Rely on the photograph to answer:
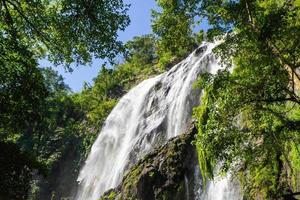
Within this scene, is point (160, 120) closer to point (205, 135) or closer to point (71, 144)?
point (205, 135)

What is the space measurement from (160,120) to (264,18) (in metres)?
17.7

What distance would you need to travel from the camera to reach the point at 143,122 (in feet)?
95.5

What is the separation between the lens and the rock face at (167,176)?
18.0m

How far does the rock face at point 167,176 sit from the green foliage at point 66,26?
7.73 metres

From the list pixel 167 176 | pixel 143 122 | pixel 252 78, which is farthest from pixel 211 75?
pixel 143 122

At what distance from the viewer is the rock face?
1805 centimetres

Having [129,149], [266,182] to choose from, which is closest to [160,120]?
[129,149]

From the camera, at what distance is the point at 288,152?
488 inches

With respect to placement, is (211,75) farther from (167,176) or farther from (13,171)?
(167,176)

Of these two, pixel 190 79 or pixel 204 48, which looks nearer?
pixel 190 79

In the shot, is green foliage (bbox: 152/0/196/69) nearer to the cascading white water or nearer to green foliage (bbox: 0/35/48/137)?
green foliage (bbox: 0/35/48/137)

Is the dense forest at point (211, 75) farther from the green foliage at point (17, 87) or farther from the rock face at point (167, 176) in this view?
the rock face at point (167, 176)

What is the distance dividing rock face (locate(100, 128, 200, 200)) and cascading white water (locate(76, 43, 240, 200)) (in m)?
5.09

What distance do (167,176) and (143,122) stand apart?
10917 mm
